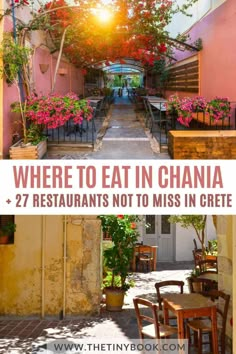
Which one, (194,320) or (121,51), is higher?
(121,51)

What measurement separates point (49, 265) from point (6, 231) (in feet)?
3.85

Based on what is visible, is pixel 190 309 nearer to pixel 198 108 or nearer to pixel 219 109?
pixel 198 108

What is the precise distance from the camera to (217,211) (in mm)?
4383

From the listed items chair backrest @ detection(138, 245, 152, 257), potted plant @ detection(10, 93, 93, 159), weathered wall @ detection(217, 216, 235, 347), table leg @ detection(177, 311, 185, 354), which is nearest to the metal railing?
potted plant @ detection(10, 93, 93, 159)

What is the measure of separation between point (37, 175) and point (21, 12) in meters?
7.05

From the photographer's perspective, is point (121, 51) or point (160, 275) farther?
point (160, 275)

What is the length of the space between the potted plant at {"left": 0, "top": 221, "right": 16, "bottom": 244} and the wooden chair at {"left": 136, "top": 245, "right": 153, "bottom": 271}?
22.0 feet

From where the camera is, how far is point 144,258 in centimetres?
1666

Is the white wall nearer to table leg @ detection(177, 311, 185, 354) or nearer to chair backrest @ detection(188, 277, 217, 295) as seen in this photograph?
chair backrest @ detection(188, 277, 217, 295)

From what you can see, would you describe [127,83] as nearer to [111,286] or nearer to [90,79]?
[90,79]

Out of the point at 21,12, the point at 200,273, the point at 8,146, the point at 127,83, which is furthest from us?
the point at 127,83

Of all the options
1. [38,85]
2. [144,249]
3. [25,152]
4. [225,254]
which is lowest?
[144,249]

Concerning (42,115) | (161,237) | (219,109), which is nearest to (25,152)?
(42,115)

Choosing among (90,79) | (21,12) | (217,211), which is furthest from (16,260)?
(90,79)
